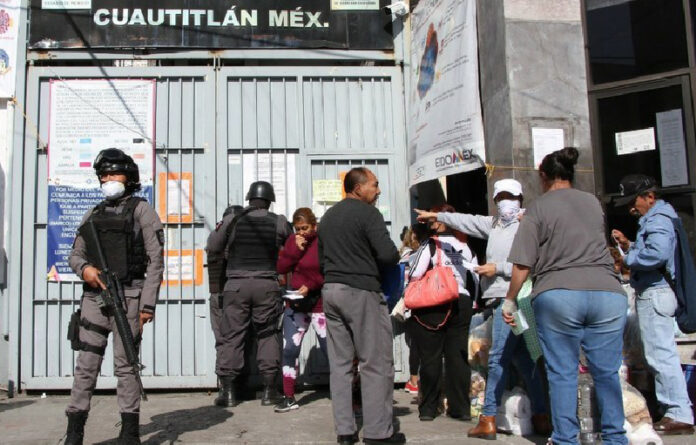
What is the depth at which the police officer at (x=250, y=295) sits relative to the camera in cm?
591

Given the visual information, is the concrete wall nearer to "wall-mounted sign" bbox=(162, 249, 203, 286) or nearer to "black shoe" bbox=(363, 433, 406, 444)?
"black shoe" bbox=(363, 433, 406, 444)

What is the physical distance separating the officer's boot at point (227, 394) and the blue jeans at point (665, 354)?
3.46m

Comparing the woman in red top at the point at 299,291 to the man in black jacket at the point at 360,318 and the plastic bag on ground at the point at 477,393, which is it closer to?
the man in black jacket at the point at 360,318

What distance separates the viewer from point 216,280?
6352 millimetres

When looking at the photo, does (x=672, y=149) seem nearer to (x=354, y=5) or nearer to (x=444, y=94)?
(x=444, y=94)

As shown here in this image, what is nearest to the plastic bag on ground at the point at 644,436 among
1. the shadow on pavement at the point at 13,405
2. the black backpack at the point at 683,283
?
the black backpack at the point at 683,283

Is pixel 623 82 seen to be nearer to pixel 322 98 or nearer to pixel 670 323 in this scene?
pixel 670 323

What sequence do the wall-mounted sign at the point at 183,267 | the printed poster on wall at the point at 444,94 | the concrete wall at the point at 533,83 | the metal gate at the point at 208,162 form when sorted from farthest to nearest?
the wall-mounted sign at the point at 183,267 → the metal gate at the point at 208,162 → the concrete wall at the point at 533,83 → the printed poster on wall at the point at 444,94

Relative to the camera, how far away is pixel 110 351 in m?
6.57

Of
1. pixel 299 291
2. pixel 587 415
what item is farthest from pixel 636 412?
pixel 299 291

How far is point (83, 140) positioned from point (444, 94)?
362cm

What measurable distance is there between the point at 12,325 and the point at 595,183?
574 cm

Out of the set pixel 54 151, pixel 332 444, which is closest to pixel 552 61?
pixel 332 444

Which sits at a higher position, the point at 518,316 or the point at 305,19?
the point at 305,19
